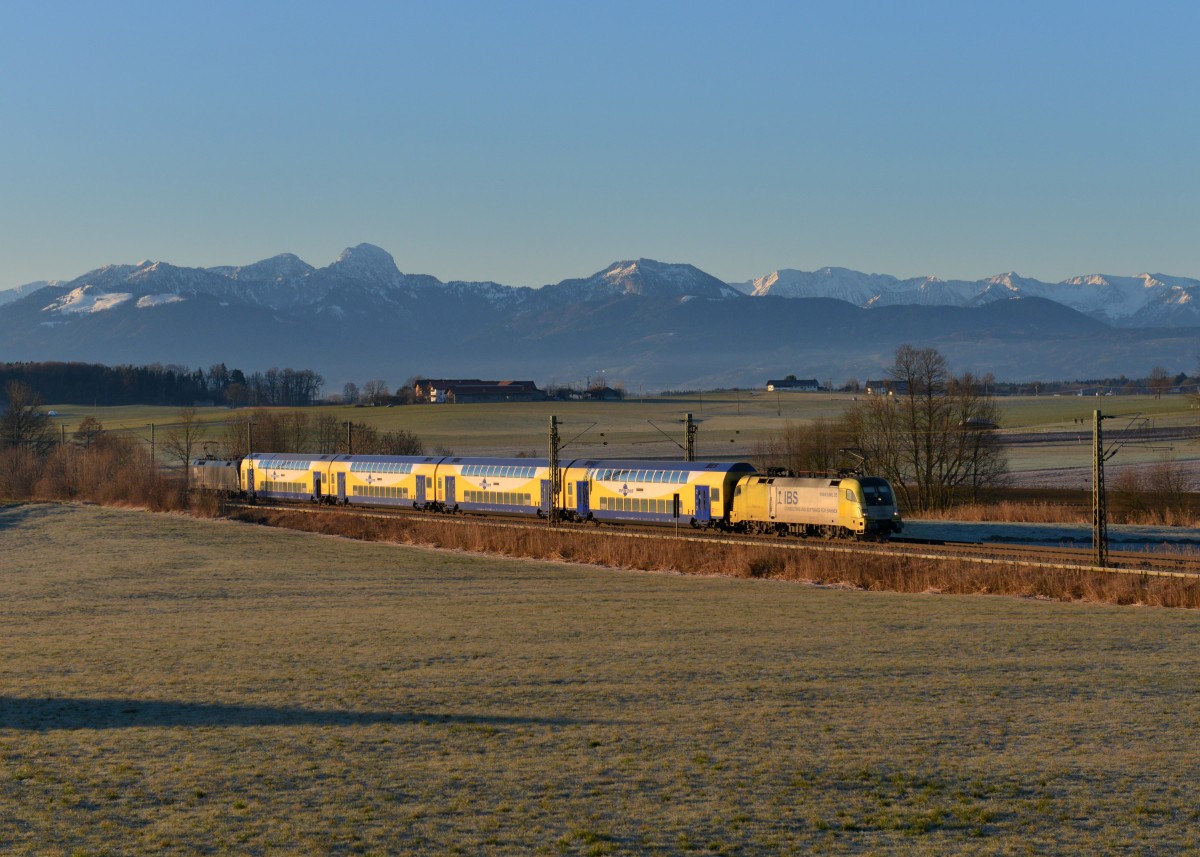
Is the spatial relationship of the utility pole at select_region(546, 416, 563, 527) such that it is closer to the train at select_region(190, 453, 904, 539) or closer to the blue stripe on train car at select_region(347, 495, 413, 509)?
the train at select_region(190, 453, 904, 539)

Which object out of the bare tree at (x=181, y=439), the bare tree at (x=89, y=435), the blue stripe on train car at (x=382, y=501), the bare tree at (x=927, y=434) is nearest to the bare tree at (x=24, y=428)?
the bare tree at (x=89, y=435)

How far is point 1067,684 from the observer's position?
91.8ft

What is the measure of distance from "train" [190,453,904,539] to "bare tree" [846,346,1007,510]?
29.4m

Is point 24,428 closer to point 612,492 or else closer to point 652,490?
point 612,492

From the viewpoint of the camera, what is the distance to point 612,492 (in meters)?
66.7

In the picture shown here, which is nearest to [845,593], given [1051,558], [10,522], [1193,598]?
[1051,558]

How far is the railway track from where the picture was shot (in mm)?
45000

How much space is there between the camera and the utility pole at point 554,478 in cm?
6675

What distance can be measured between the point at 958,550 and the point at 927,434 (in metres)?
41.0

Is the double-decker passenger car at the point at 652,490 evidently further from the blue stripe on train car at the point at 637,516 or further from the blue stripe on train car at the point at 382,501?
the blue stripe on train car at the point at 382,501

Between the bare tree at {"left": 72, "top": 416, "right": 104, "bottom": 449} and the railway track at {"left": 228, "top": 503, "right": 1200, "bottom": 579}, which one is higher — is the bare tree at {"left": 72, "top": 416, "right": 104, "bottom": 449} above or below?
above

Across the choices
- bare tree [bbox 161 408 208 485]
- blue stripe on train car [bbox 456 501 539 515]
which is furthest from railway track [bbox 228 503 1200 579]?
bare tree [bbox 161 408 208 485]

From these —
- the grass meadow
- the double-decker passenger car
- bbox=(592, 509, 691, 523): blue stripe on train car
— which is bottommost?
the grass meadow

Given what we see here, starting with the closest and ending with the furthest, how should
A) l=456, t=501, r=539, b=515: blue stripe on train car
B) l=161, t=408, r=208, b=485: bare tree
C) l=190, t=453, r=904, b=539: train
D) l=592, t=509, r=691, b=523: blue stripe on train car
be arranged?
l=190, t=453, r=904, b=539: train → l=592, t=509, r=691, b=523: blue stripe on train car → l=456, t=501, r=539, b=515: blue stripe on train car → l=161, t=408, r=208, b=485: bare tree
